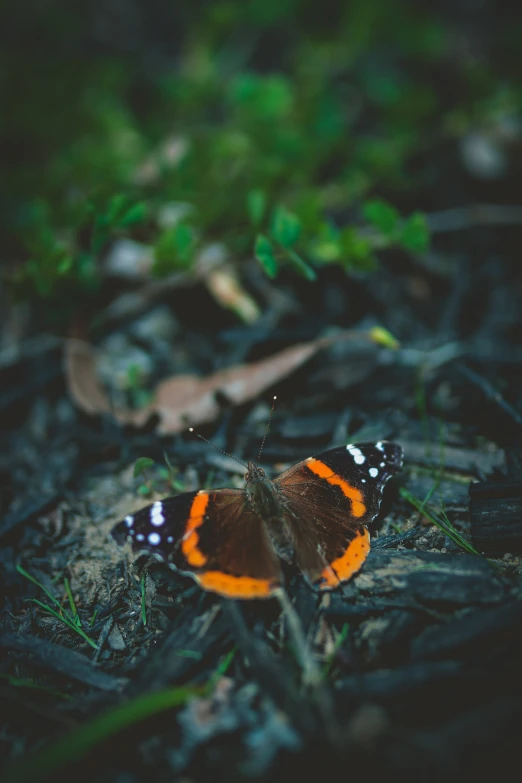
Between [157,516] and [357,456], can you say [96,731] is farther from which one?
[357,456]

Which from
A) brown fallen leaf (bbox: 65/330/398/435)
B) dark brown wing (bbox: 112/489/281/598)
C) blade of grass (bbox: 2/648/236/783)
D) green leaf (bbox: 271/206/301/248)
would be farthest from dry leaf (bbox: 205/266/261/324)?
blade of grass (bbox: 2/648/236/783)

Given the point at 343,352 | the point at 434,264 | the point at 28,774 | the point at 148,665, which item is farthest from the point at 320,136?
the point at 28,774

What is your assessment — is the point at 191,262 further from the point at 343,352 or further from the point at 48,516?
the point at 48,516

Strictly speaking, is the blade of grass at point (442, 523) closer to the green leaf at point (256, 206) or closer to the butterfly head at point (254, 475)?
the butterfly head at point (254, 475)

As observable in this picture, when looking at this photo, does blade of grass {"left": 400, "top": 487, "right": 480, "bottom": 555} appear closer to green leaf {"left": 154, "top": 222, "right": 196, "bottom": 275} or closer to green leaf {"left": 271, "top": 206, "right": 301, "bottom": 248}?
green leaf {"left": 271, "top": 206, "right": 301, "bottom": 248}

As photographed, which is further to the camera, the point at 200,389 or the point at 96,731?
the point at 200,389

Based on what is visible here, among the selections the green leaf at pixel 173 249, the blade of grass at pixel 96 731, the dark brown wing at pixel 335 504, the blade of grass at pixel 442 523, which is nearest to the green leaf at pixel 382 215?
the green leaf at pixel 173 249

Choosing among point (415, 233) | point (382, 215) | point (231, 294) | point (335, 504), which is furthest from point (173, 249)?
point (335, 504)
